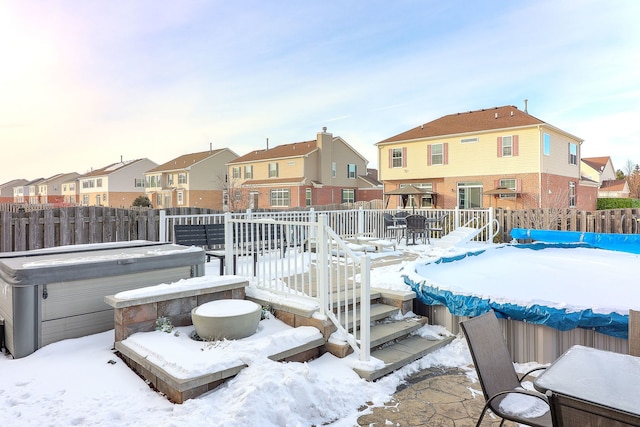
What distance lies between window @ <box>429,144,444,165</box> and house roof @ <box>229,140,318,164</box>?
10655mm

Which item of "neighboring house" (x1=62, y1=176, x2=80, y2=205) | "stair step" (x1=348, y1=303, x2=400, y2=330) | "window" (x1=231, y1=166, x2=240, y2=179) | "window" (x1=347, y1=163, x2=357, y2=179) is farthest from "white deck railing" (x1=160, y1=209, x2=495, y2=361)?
"neighboring house" (x1=62, y1=176, x2=80, y2=205)

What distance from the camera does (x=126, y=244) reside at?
18.5 feet

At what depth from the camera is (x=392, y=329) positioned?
4234 millimetres

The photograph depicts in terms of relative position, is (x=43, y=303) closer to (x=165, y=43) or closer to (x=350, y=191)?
(x=165, y=43)

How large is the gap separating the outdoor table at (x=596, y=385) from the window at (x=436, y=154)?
20562 millimetres

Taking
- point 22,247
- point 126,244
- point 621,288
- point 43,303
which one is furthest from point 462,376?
point 22,247

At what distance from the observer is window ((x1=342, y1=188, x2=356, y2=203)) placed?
3247cm

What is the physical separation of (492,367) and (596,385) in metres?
0.64

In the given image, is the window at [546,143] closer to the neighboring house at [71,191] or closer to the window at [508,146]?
the window at [508,146]

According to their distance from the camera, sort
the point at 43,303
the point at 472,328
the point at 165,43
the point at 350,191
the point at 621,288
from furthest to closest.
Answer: the point at 350,191, the point at 165,43, the point at 621,288, the point at 43,303, the point at 472,328

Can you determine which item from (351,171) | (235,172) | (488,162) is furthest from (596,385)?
(235,172)

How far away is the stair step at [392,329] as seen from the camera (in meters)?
3.96

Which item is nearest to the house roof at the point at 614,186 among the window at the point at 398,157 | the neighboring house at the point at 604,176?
the neighboring house at the point at 604,176

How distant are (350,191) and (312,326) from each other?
1158 inches
